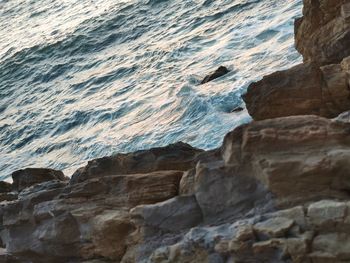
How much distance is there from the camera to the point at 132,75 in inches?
940

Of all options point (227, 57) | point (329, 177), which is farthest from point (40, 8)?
point (329, 177)

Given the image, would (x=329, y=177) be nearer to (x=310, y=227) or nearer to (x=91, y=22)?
(x=310, y=227)

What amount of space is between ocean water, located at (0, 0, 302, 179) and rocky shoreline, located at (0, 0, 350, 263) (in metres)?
5.37

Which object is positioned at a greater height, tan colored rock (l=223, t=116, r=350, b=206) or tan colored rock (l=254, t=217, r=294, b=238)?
tan colored rock (l=223, t=116, r=350, b=206)

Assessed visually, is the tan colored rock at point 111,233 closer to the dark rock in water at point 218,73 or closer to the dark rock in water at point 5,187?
the dark rock in water at point 5,187

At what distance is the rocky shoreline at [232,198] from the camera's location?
618 cm

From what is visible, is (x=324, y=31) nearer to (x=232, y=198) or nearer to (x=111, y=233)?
(x=111, y=233)

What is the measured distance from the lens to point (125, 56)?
26.4 meters

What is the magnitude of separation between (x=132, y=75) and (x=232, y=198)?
1730 centimetres

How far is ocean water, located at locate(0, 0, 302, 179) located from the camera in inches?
710

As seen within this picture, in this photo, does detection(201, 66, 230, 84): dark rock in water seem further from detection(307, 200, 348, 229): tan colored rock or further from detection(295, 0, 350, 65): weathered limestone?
detection(307, 200, 348, 229): tan colored rock

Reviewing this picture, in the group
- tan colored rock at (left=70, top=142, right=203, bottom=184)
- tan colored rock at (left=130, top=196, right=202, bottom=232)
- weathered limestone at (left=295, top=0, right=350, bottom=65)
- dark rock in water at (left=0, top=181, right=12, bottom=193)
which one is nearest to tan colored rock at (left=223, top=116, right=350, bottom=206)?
tan colored rock at (left=130, top=196, right=202, bottom=232)

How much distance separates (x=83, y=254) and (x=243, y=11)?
671 inches

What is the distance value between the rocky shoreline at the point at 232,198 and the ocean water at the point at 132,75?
537 cm
